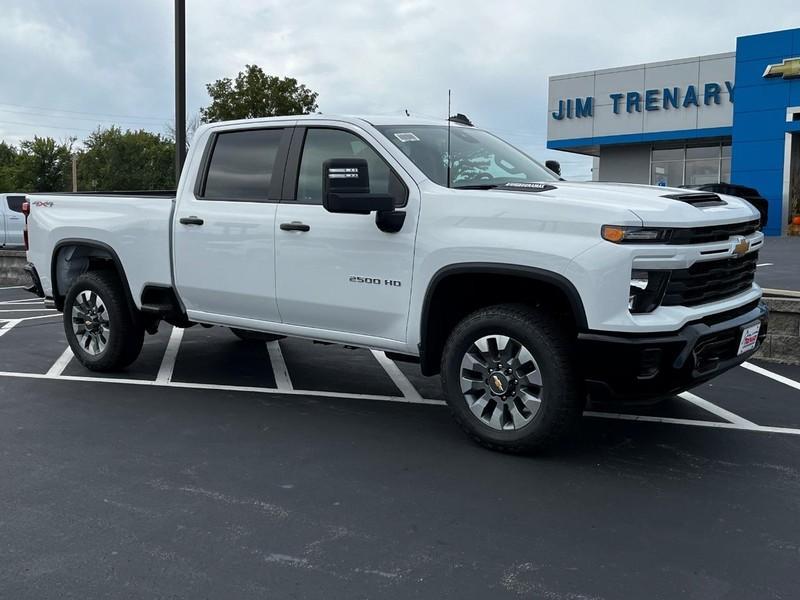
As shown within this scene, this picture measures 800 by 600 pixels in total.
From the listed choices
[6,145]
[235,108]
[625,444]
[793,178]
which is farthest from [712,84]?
[6,145]

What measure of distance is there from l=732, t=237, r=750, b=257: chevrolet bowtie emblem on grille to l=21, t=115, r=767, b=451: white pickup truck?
0.01m

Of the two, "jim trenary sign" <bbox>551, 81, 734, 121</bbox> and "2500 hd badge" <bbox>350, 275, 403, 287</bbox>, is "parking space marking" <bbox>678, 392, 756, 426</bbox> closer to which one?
"2500 hd badge" <bbox>350, 275, 403, 287</bbox>

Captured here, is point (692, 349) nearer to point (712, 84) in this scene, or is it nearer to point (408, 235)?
point (408, 235)

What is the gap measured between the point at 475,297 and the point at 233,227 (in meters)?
1.89

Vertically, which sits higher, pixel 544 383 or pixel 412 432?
pixel 544 383

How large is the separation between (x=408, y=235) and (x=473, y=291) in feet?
1.70

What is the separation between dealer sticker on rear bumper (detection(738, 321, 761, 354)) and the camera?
15.6 ft

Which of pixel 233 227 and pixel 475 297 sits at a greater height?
pixel 233 227

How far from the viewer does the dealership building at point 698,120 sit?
29688 millimetres

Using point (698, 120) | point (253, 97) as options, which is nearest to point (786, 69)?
point (698, 120)

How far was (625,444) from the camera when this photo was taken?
16.9 feet

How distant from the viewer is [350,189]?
485 centimetres

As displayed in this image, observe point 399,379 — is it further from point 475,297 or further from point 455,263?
point 455,263

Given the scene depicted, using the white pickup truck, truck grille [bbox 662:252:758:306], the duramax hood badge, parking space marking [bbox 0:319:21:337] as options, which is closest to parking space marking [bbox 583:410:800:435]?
the white pickup truck
